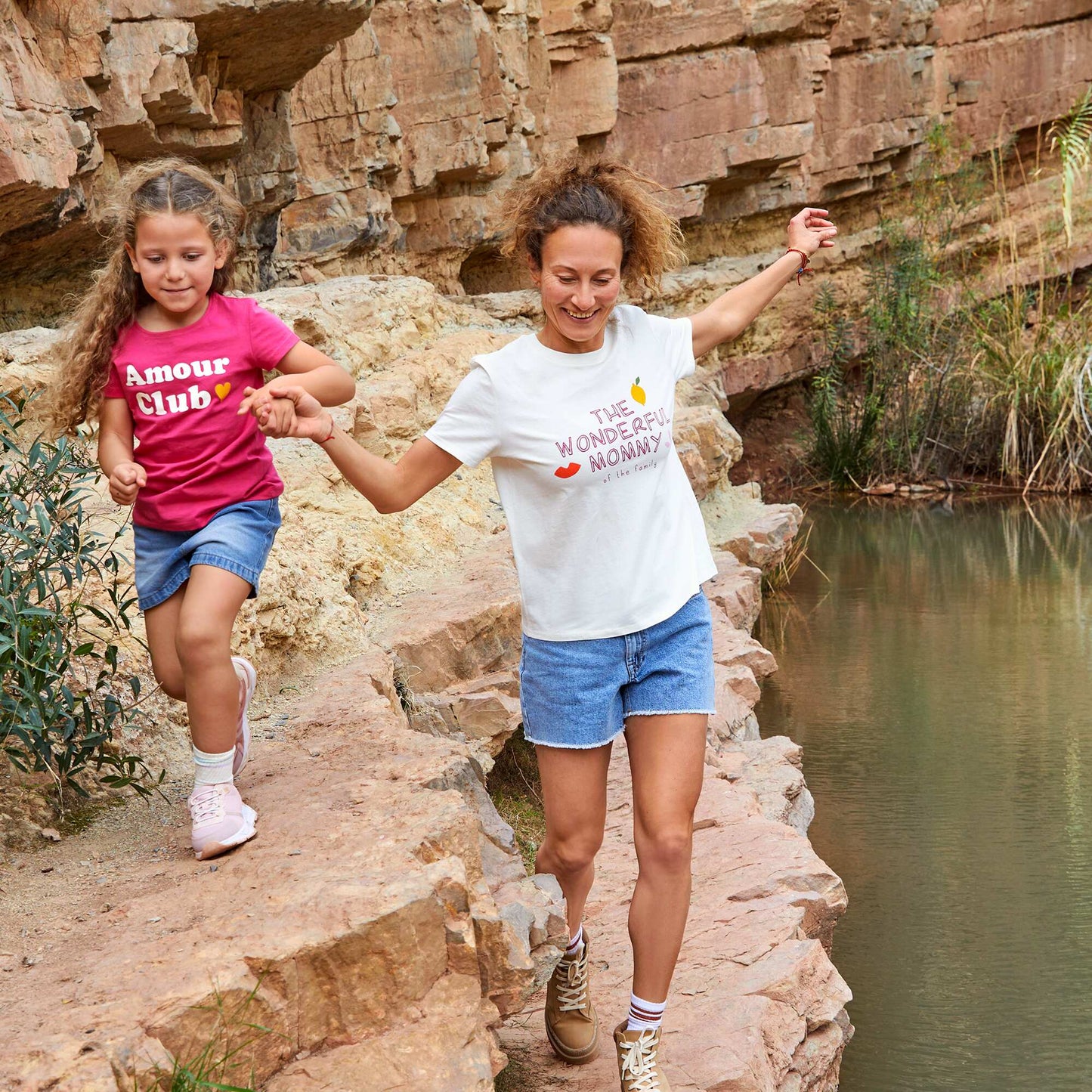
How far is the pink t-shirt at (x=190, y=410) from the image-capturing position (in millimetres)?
2598

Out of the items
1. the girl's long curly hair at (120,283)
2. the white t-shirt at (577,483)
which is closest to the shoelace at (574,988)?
the white t-shirt at (577,483)

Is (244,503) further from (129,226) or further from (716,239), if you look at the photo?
(716,239)

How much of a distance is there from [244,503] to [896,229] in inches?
410

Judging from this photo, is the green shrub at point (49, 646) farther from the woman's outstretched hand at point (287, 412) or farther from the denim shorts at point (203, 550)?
the woman's outstretched hand at point (287, 412)

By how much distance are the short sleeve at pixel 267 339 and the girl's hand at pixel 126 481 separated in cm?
33

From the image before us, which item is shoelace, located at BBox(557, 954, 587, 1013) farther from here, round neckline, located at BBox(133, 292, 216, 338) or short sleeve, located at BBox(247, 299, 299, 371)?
round neckline, located at BBox(133, 292, 216, 338)

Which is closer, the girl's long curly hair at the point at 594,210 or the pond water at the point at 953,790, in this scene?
the girl's long curly hair at the point at 594,210

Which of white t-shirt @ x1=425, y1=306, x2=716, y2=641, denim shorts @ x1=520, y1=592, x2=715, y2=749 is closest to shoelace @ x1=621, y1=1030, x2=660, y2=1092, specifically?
denim shorts @ x1=520, y1=592, x2=715, y2=749

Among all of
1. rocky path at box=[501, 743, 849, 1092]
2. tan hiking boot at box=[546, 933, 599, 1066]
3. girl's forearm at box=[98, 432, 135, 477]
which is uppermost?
girl's forearm at box=[98, 432, 135, 477]

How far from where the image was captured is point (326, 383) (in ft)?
8.50

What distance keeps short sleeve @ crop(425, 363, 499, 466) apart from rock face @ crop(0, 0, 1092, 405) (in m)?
2.14

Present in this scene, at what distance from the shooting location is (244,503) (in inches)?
105

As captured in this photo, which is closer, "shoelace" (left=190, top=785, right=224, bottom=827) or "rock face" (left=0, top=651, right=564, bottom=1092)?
"rock face" (left=0, top=651, right=564, bottom=1092)

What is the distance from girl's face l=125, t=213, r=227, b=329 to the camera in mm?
2584
